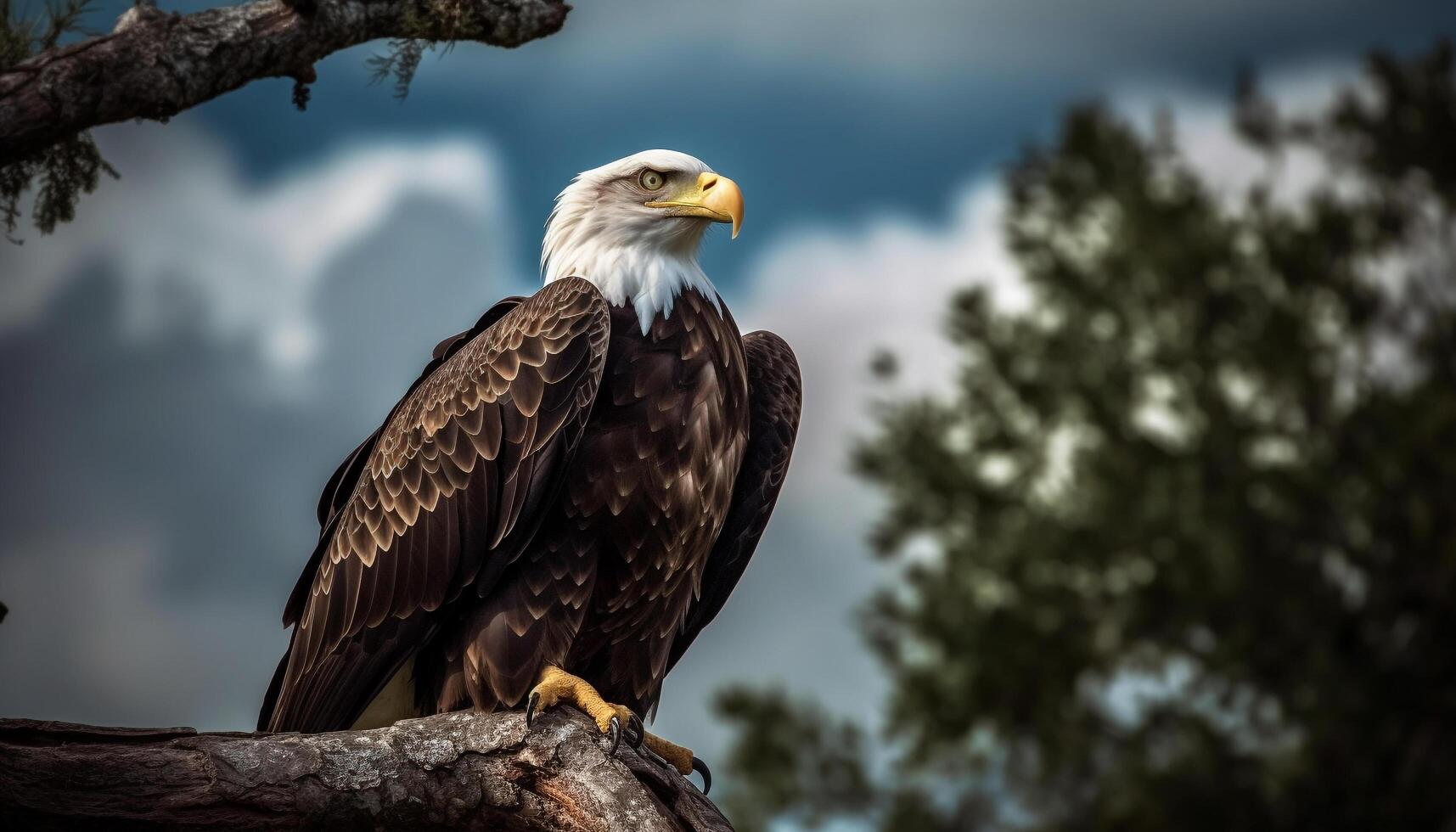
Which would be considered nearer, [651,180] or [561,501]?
[561,501]

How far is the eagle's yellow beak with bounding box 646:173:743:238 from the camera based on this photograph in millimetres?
5414

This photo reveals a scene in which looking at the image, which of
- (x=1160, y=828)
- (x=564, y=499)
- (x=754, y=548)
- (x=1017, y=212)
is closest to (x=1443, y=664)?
(x=1160, y=828)

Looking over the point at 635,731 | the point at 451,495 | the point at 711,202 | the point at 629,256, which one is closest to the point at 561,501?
the point at 451,495

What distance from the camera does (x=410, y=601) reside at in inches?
197

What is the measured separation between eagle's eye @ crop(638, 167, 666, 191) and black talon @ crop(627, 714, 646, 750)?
2148 millimetres

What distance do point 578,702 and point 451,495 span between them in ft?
2.99

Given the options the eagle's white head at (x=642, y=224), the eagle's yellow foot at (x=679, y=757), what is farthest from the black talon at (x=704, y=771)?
the eagle's white head at (x=642, y=224)

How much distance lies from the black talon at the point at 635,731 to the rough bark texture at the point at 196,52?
227cm

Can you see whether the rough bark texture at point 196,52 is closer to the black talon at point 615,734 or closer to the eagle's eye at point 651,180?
the eagle's eye at point 651,180

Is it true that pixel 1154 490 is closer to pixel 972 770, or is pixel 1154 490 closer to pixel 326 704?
pixel 972 770

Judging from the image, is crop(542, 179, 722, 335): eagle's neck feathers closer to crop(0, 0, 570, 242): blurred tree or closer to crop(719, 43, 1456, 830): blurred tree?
crop(0, 0, 570, 242): blurred tree

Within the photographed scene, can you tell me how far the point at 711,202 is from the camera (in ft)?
18.0

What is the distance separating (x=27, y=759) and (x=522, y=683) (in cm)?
151

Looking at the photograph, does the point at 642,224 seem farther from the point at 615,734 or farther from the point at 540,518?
the point at 615,734
